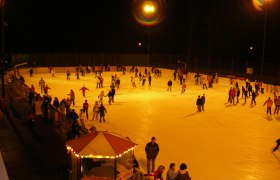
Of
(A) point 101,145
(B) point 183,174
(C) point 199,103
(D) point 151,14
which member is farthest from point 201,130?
(D) point 151,14

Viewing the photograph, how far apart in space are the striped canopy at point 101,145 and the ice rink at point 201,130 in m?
3.23

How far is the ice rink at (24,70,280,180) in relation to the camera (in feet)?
44.7

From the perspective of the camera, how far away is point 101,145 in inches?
395

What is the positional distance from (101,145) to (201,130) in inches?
400

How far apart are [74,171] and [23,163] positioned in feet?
9.42

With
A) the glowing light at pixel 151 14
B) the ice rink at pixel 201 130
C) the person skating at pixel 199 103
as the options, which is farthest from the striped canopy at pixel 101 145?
the glowing light at pixel 151 14

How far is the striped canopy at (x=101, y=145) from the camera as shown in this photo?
9845 millimetres

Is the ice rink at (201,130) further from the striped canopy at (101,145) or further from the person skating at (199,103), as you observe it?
the striped canopy at (101,145)

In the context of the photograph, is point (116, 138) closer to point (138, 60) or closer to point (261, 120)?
point (261, 120)

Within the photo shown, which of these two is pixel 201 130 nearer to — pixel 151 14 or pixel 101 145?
pixel 101 145

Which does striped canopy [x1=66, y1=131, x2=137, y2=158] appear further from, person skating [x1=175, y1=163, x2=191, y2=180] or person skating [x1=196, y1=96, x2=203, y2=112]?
person skating [x1=196, y1=96, x2=203, y2=112]

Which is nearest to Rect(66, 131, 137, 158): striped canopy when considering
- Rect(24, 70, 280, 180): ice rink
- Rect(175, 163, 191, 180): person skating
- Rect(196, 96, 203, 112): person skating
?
Rect(175, 163, 191, 180): person skating

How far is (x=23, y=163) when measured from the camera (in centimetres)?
1261

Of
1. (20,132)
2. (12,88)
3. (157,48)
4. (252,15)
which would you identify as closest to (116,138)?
(20,132)
